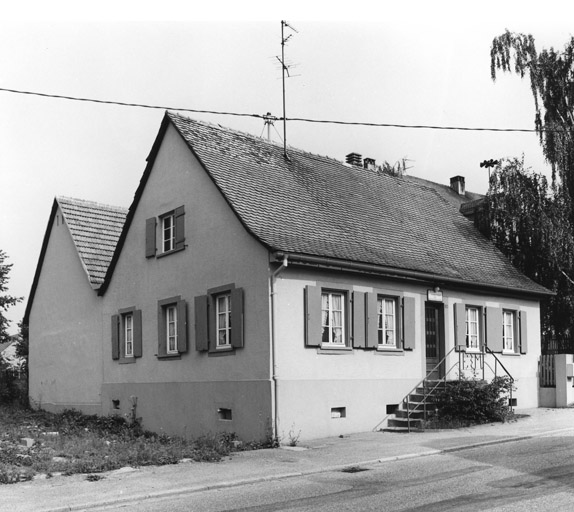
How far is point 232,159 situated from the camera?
63.6ft

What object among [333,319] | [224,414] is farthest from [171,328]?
[333,319]

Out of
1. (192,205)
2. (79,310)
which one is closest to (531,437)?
(192,205)

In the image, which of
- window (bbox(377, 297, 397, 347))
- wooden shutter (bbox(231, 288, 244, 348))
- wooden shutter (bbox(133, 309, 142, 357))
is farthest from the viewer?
wooden shutter (bbox(133, 309, 142, 357))

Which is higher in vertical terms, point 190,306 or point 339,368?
point 190,306

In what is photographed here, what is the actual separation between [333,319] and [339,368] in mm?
1079

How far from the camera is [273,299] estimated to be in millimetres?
15891

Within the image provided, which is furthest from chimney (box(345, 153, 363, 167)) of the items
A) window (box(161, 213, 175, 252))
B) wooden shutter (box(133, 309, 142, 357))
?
wooden shutter (box(133, 309, 142, 357))

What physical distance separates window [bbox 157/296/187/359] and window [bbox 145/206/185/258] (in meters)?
1.31

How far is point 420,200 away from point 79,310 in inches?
436

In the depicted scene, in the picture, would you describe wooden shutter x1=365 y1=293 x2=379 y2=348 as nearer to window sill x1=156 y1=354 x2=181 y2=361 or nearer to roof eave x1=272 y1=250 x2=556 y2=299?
roof eave x1=272 y1=250 x2=556 y2=299

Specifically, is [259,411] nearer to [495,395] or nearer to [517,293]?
[495,395]

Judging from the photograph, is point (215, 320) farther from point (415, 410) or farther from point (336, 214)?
point (415, 410)

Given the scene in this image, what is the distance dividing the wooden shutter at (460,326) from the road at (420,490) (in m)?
7.22

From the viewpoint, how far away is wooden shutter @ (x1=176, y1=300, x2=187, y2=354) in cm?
1853
